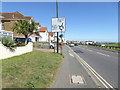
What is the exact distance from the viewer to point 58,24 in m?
17.8

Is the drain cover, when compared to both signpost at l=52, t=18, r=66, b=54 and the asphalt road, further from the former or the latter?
signpost at l=52, t=18, r=66, b=54

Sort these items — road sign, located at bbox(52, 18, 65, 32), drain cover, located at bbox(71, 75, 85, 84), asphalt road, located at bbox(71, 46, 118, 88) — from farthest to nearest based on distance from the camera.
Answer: road sign, located at bbox(52, 18, 65, 32), asphalt road, located at bbox(71, 46, 118, 88), drain cover, located at bbox(71, 75, 85, 84)

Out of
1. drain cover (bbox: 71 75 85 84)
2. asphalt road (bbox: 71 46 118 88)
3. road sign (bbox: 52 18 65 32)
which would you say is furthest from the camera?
road sign (bbox: 52 18 65 32)

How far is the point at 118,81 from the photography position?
585 centimetres

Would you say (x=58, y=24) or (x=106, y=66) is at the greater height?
(x=58, y=24)

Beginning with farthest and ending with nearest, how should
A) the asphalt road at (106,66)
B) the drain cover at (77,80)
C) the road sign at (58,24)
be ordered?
the road sign at (58,24) → the asphalt road at (106,66) → the drain cover at (77,80)

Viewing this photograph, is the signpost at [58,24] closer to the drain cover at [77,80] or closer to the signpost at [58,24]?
the signpost at [58,24]

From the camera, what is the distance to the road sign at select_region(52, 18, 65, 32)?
17594 mm

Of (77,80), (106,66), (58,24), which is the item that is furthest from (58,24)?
(77,80)

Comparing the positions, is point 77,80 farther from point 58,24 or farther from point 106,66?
point 58,24

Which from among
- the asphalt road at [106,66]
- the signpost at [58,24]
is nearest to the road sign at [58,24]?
the signpost at [58,24]

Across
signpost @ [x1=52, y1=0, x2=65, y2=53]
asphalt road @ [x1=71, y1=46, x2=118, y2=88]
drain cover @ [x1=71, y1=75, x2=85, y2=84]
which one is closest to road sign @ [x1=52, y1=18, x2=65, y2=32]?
signpost @ [x1=52, y1=0, x2=65, y2=53]

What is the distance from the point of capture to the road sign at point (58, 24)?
57.7ft

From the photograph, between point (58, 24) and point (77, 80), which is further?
point (58, 24)
